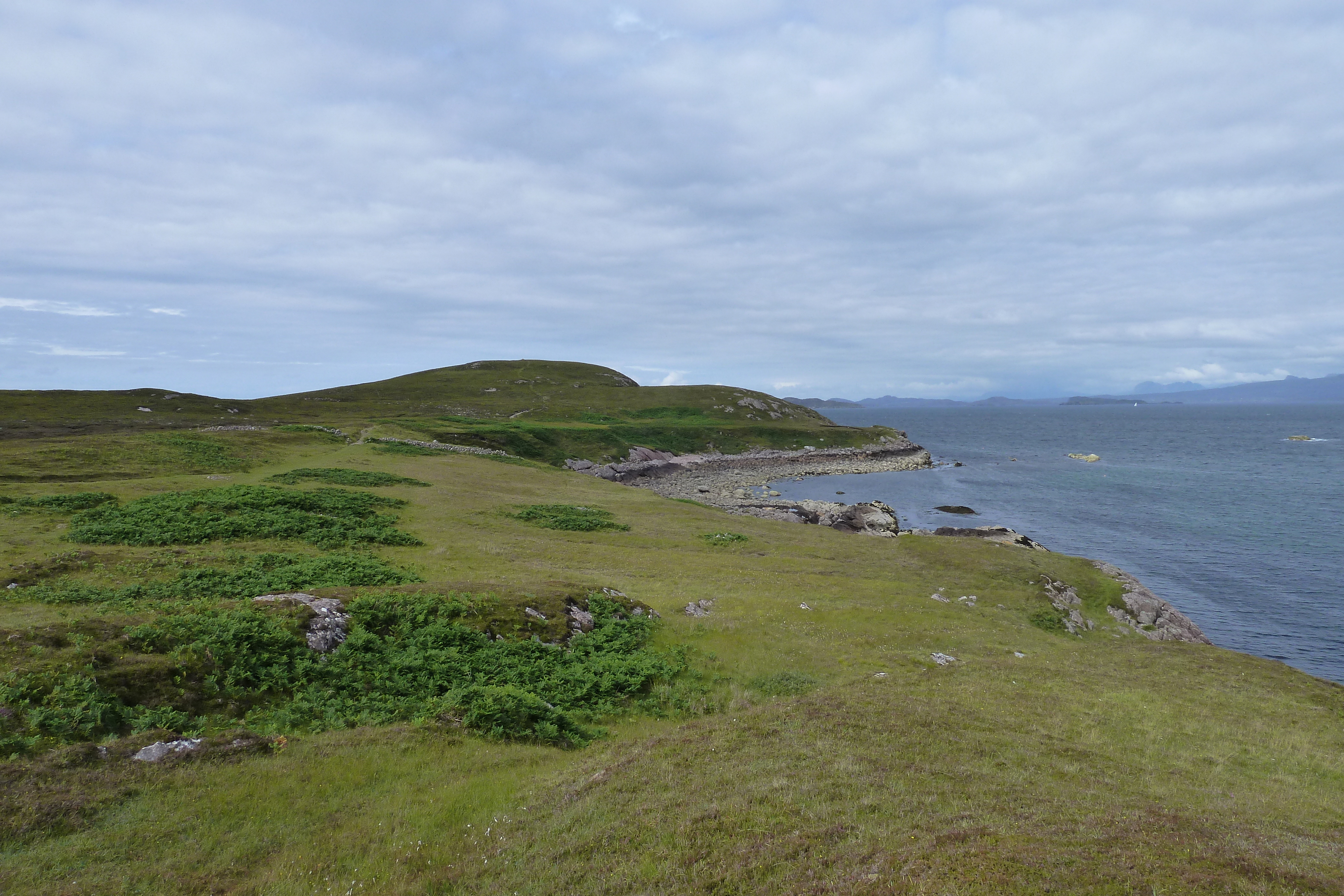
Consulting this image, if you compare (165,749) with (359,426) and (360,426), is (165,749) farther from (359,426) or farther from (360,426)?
(359,426)

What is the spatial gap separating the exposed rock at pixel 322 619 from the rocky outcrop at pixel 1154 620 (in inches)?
1716

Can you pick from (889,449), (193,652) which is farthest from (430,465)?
(889,449)

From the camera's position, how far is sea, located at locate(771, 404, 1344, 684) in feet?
161

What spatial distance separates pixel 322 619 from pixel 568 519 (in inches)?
1164

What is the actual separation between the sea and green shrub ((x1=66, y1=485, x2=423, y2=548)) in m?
58.7

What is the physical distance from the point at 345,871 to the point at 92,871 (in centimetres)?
386

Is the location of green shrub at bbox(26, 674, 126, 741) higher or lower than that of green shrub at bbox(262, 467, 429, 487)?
lower

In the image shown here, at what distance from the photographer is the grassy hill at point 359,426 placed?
171 ft

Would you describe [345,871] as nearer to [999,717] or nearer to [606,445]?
[999,717]

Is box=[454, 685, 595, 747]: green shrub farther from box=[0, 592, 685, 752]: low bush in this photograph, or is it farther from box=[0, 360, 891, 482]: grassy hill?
box=[0, 360, 891, 482]: grassy hill

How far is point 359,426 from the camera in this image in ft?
361

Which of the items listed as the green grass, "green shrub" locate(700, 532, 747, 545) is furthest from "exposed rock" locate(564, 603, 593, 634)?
"green shrub" locate(700, 532, 747, 545)

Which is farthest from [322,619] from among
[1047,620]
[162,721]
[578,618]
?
[1047,620]

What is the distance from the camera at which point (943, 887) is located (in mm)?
9242
